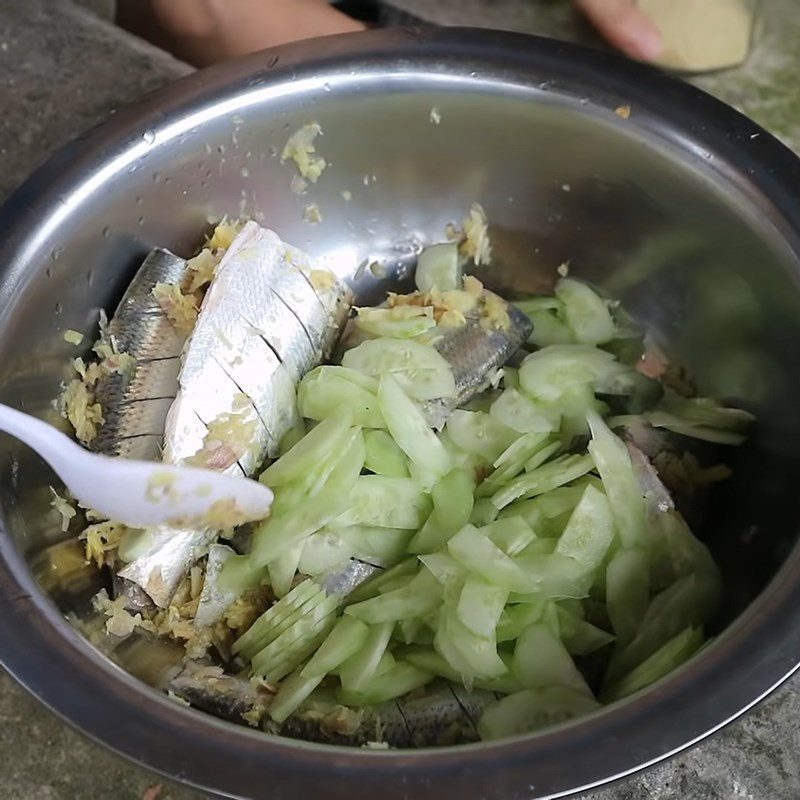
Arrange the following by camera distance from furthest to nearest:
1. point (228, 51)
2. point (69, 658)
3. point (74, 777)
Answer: point (228, 51), point (74, 777), point (69, 658)

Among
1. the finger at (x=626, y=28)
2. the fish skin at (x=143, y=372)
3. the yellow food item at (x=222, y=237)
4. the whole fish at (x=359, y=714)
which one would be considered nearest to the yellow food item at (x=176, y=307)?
the fish skin at (x=143, y=372)

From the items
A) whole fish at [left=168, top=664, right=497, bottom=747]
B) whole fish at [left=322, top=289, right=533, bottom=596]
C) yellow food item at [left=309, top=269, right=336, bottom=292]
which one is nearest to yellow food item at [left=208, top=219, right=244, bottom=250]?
yellow food item at [left=309, top=269, right=336, bottom=292]

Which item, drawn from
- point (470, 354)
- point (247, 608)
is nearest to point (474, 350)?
point (470, 354)

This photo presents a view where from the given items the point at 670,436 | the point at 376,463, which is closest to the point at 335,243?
the point at 376,463

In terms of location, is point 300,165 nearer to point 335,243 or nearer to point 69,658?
point 335,243

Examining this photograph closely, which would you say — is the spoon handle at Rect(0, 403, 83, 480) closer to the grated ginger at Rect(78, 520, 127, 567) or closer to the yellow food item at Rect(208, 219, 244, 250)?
the grated ginger at Rect(78, 520, 127, 567)

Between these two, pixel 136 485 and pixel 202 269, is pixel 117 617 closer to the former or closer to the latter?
pixel 136 485

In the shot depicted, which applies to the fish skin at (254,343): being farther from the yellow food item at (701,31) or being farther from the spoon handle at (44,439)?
the yellow food item at (701,31)
